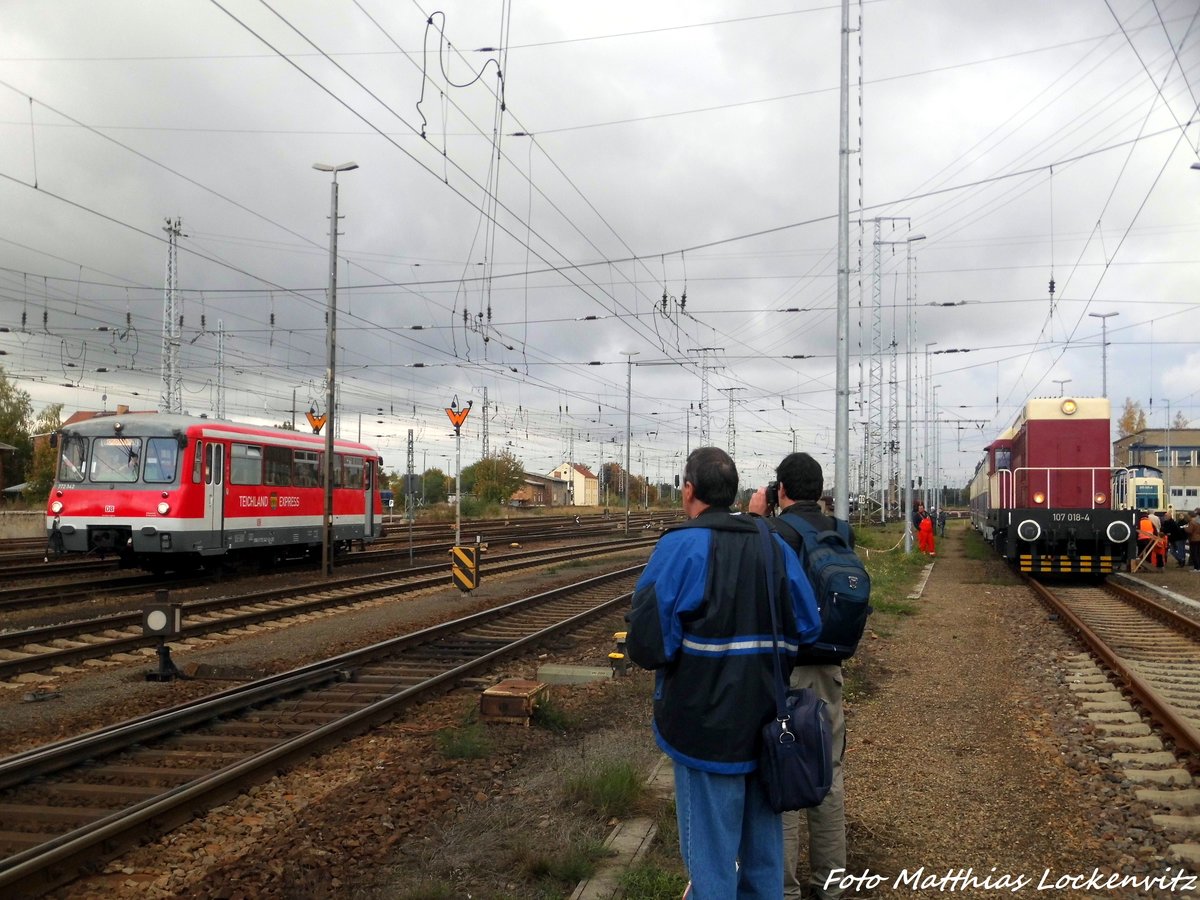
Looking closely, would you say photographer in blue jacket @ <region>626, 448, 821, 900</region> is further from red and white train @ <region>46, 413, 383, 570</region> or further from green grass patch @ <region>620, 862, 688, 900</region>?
red and white train @ <region>46, 413, 383, 570</region>

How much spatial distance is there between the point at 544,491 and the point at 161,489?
110m

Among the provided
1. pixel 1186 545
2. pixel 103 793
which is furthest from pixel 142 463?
pixel 1186 545

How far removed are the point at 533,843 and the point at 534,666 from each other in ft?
20.3

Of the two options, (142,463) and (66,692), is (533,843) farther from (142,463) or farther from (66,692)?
(142,463)

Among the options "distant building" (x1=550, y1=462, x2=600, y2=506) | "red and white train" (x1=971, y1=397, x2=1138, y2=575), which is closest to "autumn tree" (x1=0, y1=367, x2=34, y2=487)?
"red and white train" (x1=971, y1=397, x2=1138, y2=575)

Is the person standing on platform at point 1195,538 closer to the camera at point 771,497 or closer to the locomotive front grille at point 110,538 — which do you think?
the camera at point 771,497

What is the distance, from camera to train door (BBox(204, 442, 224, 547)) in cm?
1845

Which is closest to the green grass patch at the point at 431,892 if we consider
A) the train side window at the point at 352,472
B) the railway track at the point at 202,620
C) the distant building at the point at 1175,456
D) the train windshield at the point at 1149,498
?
the railway track at the point at 202,620

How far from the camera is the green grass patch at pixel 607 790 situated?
18.3 ft

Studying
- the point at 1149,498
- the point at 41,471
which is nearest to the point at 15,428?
the point at 41,471

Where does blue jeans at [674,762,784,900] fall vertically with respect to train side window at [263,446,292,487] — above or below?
below

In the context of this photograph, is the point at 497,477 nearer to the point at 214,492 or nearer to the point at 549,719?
the point at 214,492

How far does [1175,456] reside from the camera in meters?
84.6

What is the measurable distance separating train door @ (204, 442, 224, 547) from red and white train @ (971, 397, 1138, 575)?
54.3 feet
